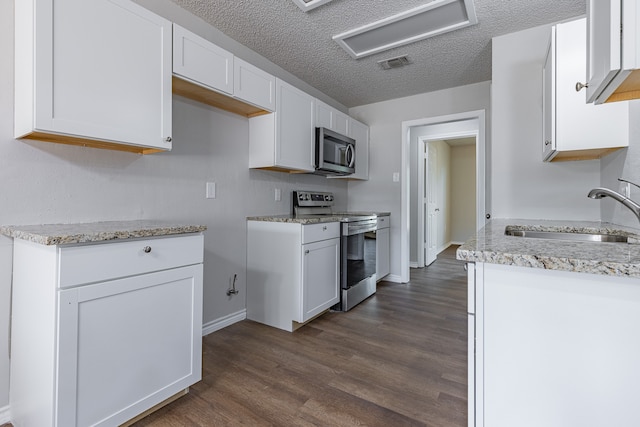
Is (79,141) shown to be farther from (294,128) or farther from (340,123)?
(340,123)

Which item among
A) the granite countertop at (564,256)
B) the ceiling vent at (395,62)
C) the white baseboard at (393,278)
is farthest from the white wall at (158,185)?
the granite countertop at (564,256)

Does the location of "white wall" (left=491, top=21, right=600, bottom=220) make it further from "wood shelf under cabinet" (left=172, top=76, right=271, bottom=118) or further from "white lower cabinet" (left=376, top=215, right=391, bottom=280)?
"wood shelf under cabinet" (left=172, top=76, right=271, bottom=118)

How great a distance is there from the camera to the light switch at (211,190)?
230cm

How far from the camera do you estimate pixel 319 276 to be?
256 centimetres

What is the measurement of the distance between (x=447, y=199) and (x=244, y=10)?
6104mm

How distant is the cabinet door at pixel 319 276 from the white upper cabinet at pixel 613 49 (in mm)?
1868

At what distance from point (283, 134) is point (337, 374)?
1.83 m

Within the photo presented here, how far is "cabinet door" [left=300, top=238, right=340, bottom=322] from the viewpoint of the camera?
7.86 feet

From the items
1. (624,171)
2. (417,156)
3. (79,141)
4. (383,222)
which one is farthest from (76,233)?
(417,156)

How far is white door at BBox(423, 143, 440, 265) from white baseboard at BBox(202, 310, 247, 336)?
3.31 metres

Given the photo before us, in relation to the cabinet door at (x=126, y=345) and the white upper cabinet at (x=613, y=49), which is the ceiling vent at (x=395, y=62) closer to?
the white upper cabinet at (x=613, y=49)

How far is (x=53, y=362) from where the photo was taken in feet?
3.68

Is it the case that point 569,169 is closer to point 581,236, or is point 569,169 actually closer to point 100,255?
point 581,236

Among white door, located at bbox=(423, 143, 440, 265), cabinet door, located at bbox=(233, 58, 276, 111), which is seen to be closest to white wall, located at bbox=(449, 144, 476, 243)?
white door, located at bbox=(423, 143, 440, 265)
